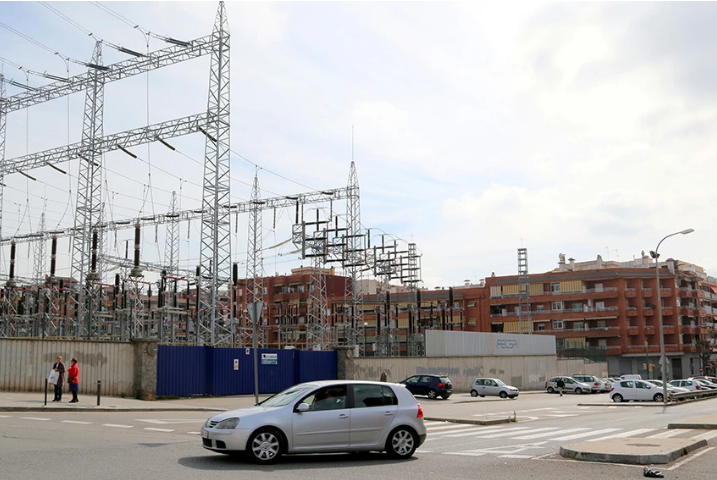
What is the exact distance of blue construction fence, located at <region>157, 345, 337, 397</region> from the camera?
1137 inches

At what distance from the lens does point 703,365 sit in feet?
301

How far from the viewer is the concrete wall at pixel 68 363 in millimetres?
26797

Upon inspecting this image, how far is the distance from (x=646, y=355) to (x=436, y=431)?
7319 centimetres

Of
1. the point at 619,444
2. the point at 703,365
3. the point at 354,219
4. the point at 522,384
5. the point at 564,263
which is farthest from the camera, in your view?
the point at 564,263

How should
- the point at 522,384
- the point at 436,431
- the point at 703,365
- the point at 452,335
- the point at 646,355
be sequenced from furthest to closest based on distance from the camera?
the point at 703,365
the point at 646,355
the point at 522,384
the point at 452,335
the point at 436,431

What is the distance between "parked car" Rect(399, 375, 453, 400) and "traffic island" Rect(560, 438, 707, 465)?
24303mm

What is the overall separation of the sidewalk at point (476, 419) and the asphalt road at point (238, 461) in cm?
33

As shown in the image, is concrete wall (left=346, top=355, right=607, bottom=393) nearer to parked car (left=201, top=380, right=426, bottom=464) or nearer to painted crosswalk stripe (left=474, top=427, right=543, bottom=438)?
painted crosswalk stripe (left=474, top=427, right=543, bottom=438)

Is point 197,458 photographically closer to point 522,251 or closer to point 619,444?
point 619,444

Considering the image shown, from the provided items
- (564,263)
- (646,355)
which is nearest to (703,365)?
(646,355)

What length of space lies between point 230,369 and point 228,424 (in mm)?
20781

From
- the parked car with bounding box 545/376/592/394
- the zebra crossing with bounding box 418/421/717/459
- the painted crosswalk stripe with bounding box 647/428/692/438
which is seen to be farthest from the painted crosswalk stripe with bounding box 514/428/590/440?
the parked car with bounding box 545/376/592/394

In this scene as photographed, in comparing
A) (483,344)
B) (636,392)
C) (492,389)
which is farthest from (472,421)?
(483,344)

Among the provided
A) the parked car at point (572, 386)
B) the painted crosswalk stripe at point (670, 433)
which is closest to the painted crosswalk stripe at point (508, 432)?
the painted crosswalk stripe at point (670, 433)
